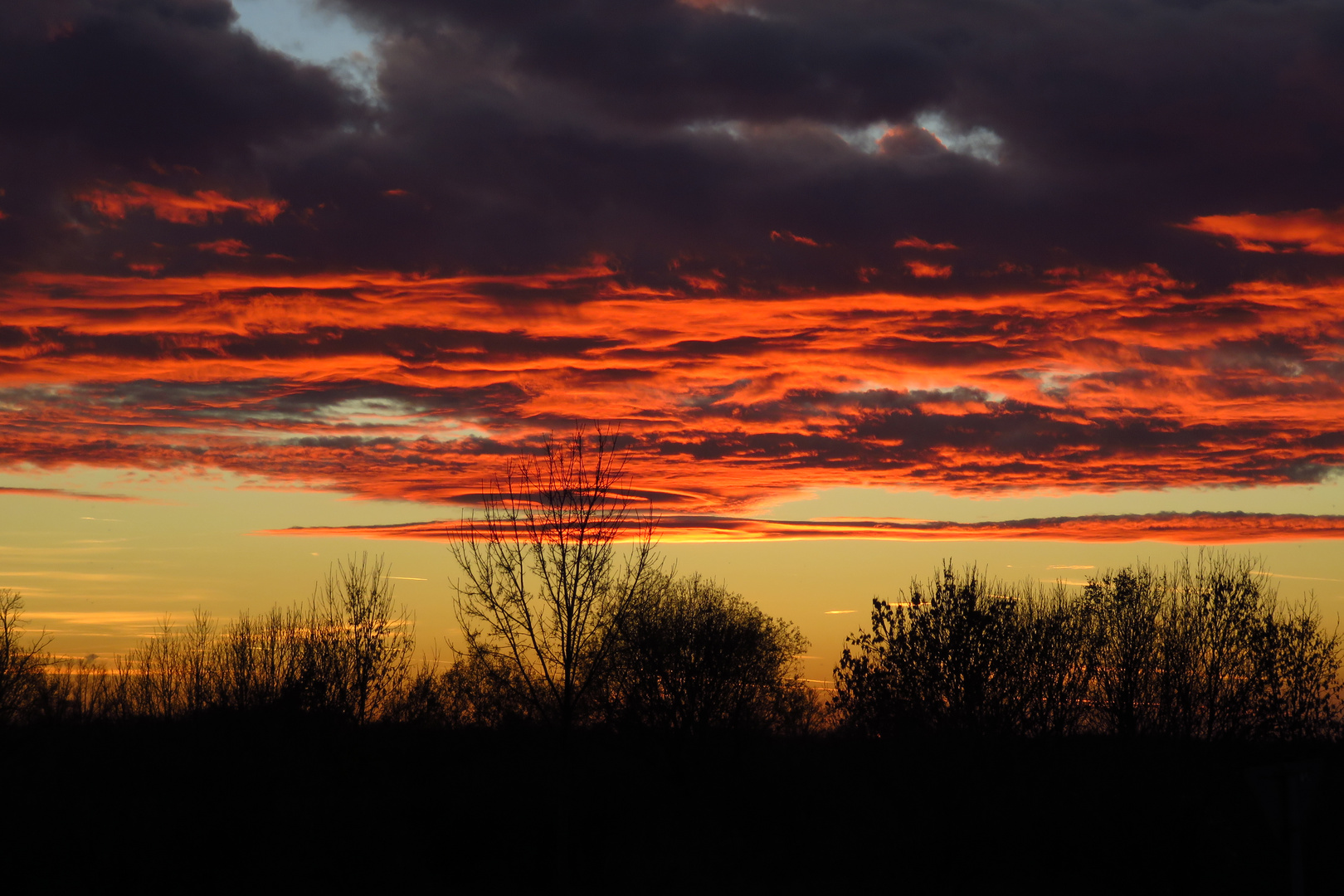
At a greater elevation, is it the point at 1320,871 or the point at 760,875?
the point at 1320,871

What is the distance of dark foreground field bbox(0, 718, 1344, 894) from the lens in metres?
23.2

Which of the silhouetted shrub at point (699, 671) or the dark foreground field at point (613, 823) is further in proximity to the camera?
the silhouetted shrub at point (699, 671)

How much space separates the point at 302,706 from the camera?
27234 mm

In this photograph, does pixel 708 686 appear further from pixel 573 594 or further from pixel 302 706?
pixel 573 594

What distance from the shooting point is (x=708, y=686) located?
4981 cm

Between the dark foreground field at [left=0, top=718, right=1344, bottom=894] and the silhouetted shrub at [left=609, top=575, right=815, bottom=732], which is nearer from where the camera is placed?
the dark foreground field at [left=0, top=718, right=1344, bottom=894]

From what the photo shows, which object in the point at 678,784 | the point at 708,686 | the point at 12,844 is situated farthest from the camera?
the point at 708,686

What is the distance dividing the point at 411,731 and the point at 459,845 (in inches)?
448

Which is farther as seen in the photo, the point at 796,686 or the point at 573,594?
the point at 796,686

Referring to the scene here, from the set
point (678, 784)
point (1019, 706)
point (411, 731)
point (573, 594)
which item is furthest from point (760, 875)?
point (411, 731)

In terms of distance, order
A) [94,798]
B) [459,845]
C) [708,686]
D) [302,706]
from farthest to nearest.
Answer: [708,686], [459,845], [94,798], [302,706]

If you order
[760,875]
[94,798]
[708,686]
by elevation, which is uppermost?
[708,686]

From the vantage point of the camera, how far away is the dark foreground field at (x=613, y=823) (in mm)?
23172

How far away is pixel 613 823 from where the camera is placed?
39.7m
